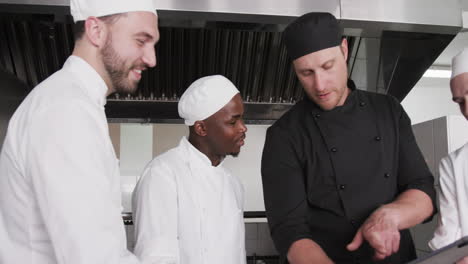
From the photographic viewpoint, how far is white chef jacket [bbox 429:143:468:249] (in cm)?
131

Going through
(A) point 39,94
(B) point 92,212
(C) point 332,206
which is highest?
(A) point 39,94

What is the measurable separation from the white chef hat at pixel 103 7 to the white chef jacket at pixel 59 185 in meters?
0.19

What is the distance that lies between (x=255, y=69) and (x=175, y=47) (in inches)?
16.9

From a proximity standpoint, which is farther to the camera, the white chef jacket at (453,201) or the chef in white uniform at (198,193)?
the chef in white uniform at (198,193)

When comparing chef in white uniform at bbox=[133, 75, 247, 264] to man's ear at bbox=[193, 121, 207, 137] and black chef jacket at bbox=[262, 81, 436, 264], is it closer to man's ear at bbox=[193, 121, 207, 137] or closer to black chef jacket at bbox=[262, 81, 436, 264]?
man's ear at bbox=[193, 121, 207, 137]

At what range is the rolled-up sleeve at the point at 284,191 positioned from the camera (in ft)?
4.12

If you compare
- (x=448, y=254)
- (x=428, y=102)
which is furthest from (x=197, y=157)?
(x=428, y=102)

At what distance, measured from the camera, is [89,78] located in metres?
0.99

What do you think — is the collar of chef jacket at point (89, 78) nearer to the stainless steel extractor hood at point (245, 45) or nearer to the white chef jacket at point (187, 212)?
the white chef jacket at point (187, 212)

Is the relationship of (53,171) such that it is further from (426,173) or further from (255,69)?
(255,69)

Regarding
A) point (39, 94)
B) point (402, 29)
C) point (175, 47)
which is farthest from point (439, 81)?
point (39, 94)

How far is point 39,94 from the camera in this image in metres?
0.89

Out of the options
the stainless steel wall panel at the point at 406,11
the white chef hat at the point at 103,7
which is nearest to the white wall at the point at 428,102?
the stainless steel wall panel at the point at 406,11

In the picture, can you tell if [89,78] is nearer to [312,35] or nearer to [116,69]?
[116,69]
